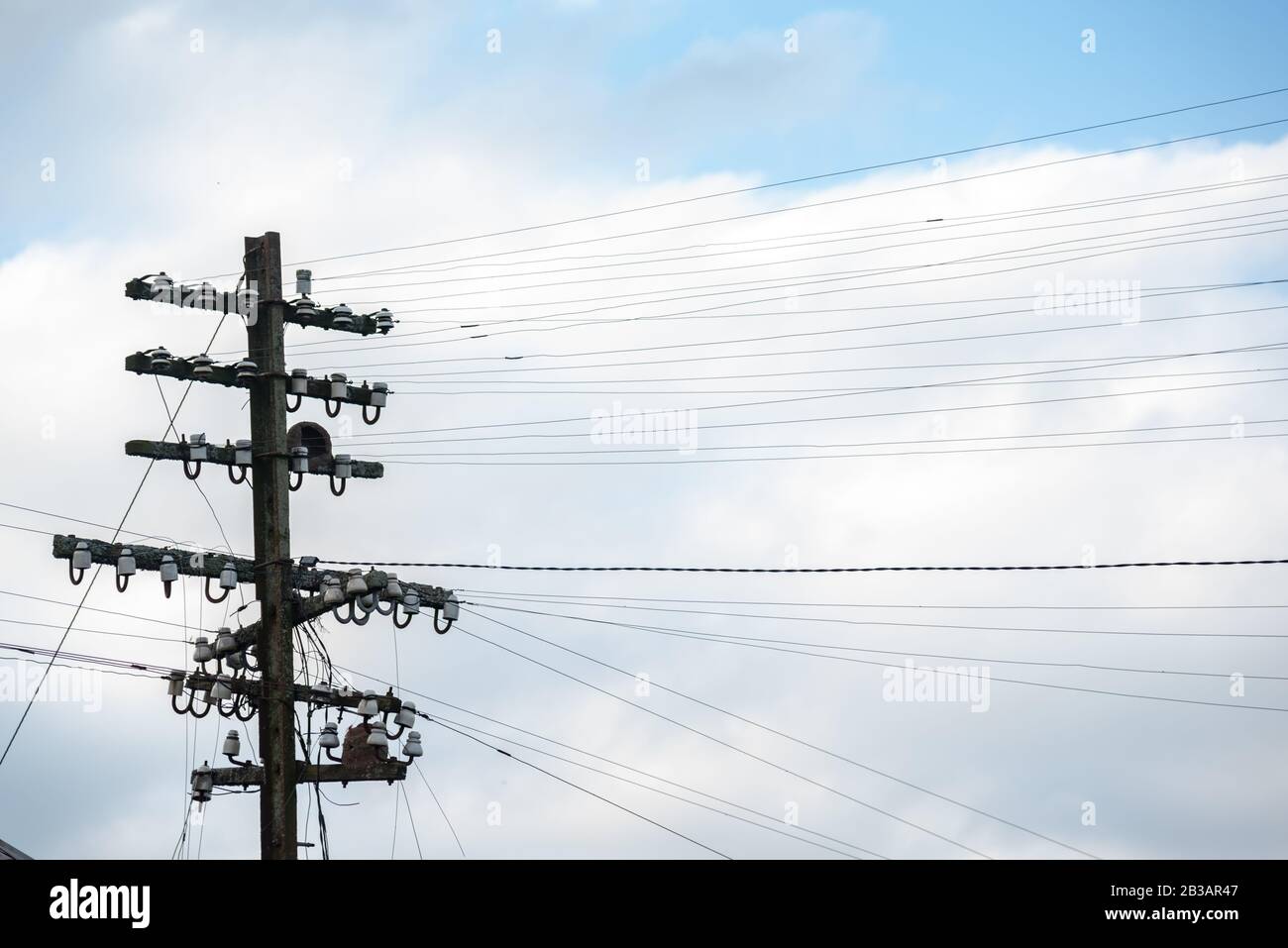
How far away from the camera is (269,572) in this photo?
77.0 ft

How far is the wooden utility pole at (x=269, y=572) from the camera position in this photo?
23.0 meters

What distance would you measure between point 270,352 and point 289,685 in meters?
4.20

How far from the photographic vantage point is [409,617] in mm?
24297

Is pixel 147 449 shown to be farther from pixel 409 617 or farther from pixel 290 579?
pixel 409 617

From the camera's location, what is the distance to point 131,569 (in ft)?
74.8

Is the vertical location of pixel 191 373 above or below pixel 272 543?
above

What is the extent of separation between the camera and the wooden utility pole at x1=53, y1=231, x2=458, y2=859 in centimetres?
2302

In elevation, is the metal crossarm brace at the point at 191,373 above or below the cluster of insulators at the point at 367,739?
above

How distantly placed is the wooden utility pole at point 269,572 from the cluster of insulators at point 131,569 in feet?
0.04

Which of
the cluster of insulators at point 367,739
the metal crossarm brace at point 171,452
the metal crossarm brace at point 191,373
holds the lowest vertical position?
the cluster of insulators at point 367,739

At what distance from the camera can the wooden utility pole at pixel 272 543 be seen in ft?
75.1

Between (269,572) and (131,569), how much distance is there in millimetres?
1661

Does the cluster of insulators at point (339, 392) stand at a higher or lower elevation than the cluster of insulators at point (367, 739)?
higher
